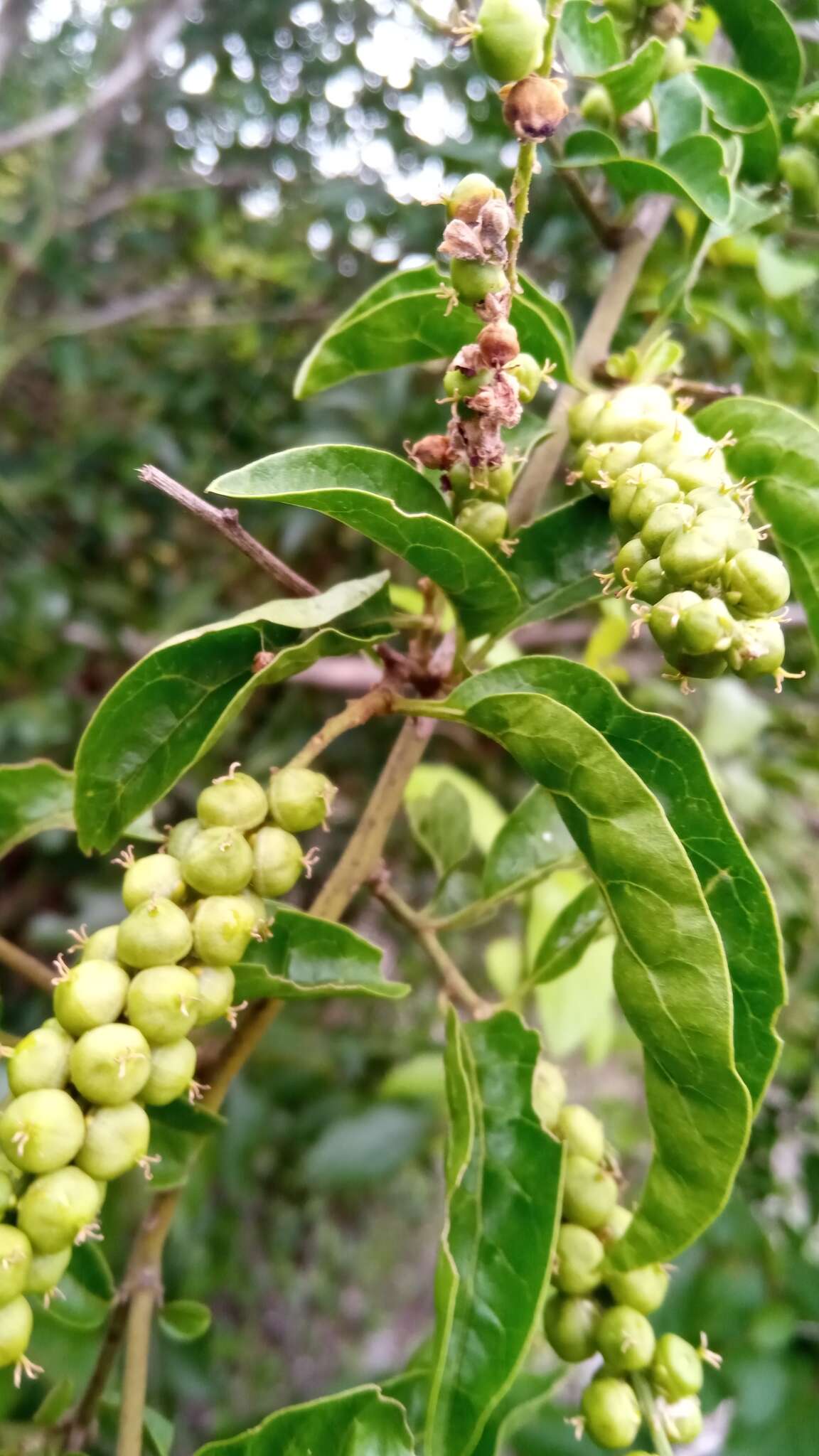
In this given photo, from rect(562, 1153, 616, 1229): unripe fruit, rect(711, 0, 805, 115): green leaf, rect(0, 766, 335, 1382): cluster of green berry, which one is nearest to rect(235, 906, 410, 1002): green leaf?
rect(0, 766, 335, 1382): cluster of green berry

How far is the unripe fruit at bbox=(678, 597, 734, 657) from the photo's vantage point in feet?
1.71

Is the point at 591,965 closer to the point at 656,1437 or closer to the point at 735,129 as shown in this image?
the point at 656,1437

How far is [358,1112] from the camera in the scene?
191 centimetres

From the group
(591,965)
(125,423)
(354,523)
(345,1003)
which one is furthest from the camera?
(345,1003)

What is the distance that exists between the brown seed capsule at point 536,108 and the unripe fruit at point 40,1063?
558 mm

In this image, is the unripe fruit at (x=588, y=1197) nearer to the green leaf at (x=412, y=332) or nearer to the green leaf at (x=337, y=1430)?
→ the green leaf at (x=337, y=1430)

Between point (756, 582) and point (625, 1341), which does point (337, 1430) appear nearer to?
point (625, 1341)

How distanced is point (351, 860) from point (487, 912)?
159 millimetres

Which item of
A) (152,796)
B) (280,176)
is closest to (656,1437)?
(152,796)

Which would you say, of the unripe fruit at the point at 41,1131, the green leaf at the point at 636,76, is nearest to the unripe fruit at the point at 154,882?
the unripe fruit at the point at 41,1131

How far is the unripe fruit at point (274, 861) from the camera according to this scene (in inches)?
24.3

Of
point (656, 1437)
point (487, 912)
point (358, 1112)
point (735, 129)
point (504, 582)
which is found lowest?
point (358, 1112)

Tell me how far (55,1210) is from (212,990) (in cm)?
14

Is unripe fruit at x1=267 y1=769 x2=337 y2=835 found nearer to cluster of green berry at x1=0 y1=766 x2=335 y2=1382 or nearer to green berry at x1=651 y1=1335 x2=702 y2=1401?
cluster of green berry at x1=0 y1=766 x2=335 y2=1382
